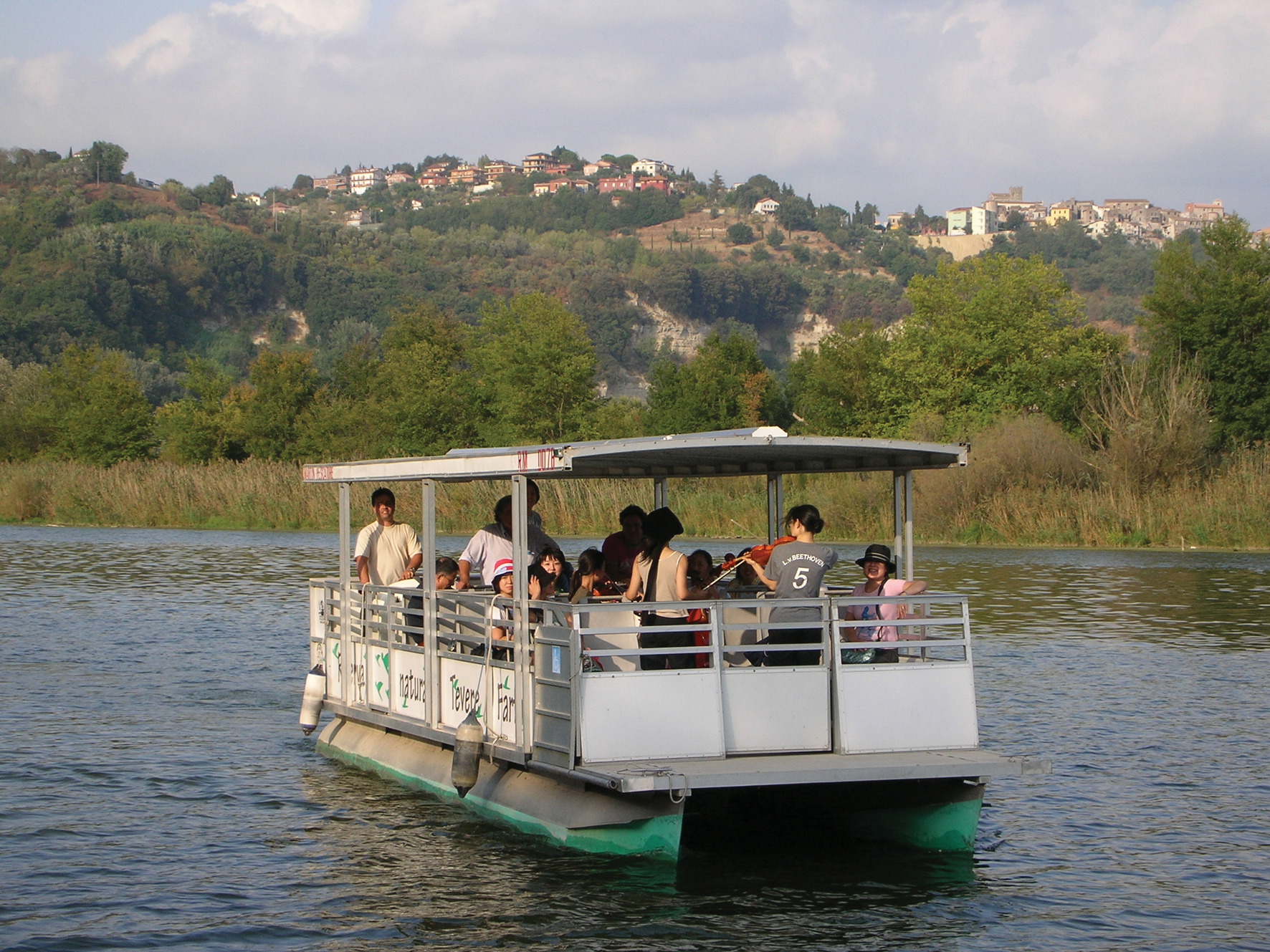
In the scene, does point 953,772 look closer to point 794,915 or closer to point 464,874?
point 794,915

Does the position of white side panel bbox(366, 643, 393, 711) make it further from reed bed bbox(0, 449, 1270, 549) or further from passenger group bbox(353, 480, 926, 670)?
reed bed bbox(0, 449, 1270, 549)

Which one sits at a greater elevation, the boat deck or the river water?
the boat deck

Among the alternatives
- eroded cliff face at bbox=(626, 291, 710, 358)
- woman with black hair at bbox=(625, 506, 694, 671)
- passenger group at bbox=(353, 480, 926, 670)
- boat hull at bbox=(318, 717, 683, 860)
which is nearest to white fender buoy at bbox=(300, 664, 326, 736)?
boat hull at bbox=(318, 717, 683, 860)

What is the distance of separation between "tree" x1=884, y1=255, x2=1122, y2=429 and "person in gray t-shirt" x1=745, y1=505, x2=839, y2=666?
146 ft

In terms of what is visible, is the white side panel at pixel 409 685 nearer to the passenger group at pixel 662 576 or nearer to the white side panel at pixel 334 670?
the passenger group at pixel 662 576

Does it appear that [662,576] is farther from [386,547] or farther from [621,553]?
[386,547]

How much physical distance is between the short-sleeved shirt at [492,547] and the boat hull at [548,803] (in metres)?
1.46

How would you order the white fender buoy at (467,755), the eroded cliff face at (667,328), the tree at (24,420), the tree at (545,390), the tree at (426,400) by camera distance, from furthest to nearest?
the eroded cliff face at (667,328) → the tree at (24,420) → the tree at (426,400) → the tree at (545,390) → the white fender buoy at (467,755)

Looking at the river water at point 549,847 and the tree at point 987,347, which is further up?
the tree at point 987,347

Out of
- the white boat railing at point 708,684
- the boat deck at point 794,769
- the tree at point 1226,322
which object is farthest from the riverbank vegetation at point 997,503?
the boat deck at point 794,769

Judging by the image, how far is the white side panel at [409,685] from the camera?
38.7 feet

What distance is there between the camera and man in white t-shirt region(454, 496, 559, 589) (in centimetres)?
1196

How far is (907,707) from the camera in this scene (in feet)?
32.0

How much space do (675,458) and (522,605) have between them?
206cm
